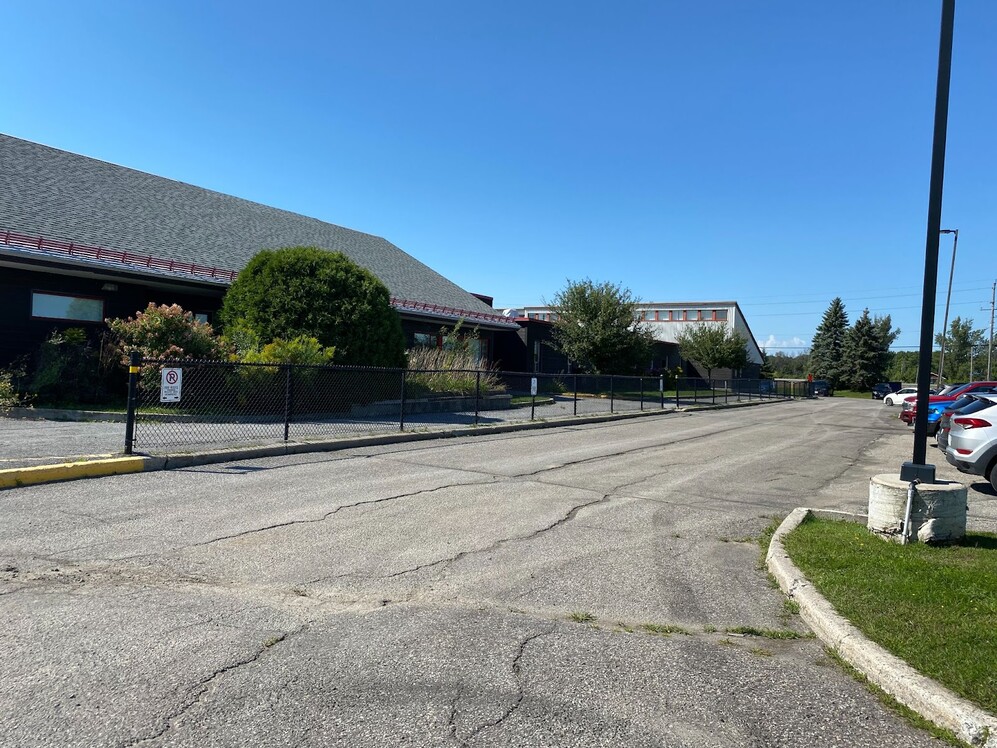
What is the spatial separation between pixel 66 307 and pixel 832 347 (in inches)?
3219

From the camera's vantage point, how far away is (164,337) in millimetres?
15594

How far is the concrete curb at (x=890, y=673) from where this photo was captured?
311cm

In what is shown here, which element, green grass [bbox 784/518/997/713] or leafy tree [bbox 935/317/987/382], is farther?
leafy tree [bbox 935/317/987/382]

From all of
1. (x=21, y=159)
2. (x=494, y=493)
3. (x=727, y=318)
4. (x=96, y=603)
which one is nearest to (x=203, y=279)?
(x=21, y=159)

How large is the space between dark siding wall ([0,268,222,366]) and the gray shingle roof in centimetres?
108

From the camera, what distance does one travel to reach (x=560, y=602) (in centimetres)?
489

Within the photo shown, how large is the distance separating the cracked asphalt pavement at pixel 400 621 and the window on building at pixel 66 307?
11169mm

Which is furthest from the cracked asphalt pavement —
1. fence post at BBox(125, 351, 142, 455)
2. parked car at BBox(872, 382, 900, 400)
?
parked car at BBox(872, 382, 900, 400)

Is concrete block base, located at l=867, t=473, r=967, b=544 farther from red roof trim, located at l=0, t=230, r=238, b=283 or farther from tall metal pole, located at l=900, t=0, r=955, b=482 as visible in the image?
red roof trim, located at l=0, t=230, r=238, b=283

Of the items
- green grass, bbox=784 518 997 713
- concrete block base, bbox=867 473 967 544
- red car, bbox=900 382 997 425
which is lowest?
green grass, bbox=784 518 997 713

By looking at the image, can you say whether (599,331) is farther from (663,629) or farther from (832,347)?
(832,347)

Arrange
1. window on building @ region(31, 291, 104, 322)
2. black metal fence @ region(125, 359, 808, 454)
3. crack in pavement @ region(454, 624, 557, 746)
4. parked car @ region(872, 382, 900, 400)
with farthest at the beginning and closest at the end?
parked car @ region(872, 382, 900, 400) < window on building @ region(31, 291, 104, 322) < black metal fence @ region(125, 359, 808, 454) < crack in pavement @ region(454, 624, 557, 746)

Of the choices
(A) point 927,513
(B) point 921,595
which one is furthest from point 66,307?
(B) point 921,595

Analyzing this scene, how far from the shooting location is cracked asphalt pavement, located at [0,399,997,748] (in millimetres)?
→ 3170
